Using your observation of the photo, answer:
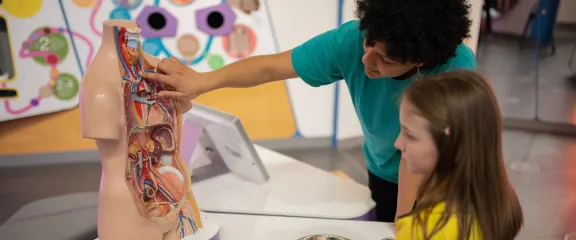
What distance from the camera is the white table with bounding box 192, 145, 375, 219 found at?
1.52 m

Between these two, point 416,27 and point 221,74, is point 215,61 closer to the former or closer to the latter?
point 221,74

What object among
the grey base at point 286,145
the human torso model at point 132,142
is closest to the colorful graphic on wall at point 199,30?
the grey base at point 286,145

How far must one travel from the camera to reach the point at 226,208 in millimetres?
1513

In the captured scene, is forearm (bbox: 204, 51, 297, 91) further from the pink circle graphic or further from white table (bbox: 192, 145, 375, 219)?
the pink circle graphic

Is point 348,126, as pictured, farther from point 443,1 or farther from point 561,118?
point 443,1

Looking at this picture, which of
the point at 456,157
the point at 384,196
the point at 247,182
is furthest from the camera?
the point at 247,182

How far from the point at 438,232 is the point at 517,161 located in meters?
2.06

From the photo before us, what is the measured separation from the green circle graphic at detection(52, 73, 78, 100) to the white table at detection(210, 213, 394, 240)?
4.05ft

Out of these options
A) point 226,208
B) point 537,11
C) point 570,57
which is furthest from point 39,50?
point 570,57

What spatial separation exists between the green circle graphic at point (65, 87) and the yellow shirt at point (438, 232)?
181 centimetres

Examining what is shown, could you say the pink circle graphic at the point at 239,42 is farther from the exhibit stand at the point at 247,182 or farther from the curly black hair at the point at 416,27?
the curly black hair at the point at 416,27

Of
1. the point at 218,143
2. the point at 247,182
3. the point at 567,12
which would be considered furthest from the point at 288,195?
the point at 567,12

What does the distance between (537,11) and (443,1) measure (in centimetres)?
213

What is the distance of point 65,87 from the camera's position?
234 centimetres
